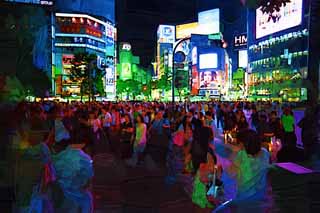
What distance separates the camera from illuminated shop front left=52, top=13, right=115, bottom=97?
9225 cm

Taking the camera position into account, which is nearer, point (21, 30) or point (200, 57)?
point (21, 30)

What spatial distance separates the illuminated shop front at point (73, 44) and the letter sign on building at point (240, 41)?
41.0 metres

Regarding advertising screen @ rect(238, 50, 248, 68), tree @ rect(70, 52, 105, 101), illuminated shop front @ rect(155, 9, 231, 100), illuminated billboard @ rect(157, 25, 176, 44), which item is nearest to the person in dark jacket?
tree @ rect(70, 52, 105, 101)

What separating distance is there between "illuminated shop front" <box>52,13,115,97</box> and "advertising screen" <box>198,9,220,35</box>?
104ft

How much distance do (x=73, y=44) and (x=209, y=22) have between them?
45.6 meters

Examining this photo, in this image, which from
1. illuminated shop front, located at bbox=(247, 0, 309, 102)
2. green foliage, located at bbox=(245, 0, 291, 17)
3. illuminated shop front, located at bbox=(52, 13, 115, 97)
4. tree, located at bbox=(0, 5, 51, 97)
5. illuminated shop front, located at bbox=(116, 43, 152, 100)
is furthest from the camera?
illuminated shop front, located at bbox=(116, 43, 152, 100)

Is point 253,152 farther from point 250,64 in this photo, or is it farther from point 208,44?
point 208,44

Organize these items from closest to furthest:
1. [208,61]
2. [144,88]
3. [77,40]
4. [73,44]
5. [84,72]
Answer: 1. [84,72]
2. [73,44]
3. [77,40]
4. [208,61]
5. [144,88]

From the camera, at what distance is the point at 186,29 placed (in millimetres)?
137250

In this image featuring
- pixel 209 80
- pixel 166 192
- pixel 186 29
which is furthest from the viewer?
pixel 186 29

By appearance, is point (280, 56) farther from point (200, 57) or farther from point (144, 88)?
point (144, 88)

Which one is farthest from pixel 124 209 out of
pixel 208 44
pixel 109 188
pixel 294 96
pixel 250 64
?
pixel 208 44

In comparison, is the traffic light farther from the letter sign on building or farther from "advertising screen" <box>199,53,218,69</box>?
the letter sign on building

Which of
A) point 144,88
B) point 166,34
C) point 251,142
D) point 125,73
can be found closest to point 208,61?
point 144,88
